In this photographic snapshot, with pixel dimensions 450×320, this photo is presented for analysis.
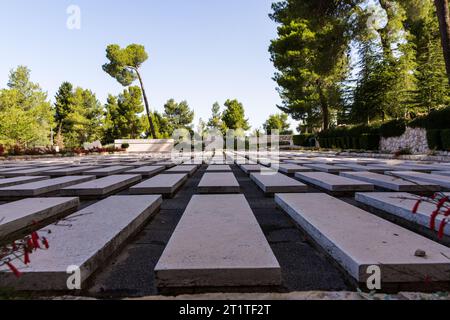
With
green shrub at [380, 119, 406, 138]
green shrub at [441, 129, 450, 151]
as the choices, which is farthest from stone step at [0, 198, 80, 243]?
green shrub at [380, 119, 406, 138]

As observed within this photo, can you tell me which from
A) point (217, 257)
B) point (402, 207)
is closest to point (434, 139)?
point (402, 207)

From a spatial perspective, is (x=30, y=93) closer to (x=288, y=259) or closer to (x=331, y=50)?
(x=331, y=50)

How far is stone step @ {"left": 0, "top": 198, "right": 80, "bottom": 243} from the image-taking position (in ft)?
5.30

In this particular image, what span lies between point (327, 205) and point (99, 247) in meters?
1.66

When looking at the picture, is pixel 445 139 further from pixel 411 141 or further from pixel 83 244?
pixel 83 244

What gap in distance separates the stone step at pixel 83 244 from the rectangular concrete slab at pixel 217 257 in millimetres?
327

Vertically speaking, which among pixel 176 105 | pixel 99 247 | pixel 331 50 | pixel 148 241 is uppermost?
pixel 176 105

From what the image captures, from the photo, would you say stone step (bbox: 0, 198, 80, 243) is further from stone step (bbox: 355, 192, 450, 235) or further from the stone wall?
the stone wall

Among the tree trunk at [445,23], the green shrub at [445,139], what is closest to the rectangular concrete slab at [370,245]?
the green shrub at [445,139]

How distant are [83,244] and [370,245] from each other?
4.65 ft

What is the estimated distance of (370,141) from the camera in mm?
13164

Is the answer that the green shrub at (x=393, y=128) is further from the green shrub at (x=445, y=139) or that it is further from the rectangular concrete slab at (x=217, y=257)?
the rectangular concrete slab at (x=217, y=257)
